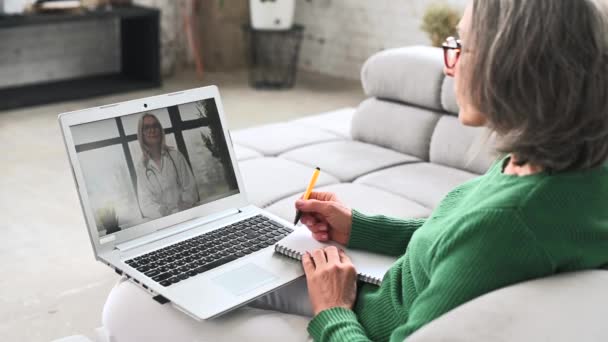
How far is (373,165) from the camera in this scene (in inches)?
95.9

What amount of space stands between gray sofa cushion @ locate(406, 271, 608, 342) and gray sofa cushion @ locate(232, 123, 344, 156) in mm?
1703

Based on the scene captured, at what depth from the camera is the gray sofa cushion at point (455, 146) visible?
7.74 feet

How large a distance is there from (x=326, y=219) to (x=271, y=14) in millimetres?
3858

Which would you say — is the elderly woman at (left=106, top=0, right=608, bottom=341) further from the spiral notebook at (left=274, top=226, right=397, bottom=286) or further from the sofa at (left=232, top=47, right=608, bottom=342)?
the sofa at (left=232, top=47, right=608, bottom=342)

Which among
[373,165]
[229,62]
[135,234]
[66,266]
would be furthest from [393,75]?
[229,62]

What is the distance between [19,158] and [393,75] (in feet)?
6.56

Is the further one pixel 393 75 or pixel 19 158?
pixel 19 158

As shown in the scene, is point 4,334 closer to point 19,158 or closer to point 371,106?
point 371,106

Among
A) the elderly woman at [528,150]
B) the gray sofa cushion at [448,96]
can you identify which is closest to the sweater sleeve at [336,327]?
the elderly woman at [528,150]

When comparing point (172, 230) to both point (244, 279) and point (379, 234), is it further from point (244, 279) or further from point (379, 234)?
point (379, 234)

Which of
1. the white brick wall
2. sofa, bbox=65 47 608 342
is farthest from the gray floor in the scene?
the white brick wall

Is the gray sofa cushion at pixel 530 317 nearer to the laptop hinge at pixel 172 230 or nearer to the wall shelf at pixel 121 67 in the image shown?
the laptop hinge at pixel 172 230

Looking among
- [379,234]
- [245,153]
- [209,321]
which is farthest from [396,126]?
[209,321]

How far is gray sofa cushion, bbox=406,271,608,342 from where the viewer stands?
86 centimetres
